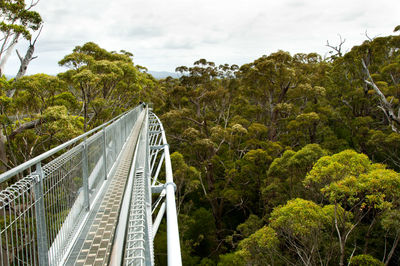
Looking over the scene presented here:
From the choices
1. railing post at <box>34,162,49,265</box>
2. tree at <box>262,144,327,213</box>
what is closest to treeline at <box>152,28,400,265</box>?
tree at <box>262,144,327,213</box>

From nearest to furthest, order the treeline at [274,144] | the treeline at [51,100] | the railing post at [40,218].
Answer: the railing post at [40,218], the treeline at [51,100], the treeline at [274,144]

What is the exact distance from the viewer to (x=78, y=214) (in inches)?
137

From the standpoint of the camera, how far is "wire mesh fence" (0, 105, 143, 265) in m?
1.89

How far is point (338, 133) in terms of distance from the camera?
22922 mm

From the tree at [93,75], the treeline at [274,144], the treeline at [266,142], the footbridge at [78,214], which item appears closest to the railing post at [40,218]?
the footbridge at [78,214]

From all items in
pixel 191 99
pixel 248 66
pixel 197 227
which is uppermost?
pixel 248 66

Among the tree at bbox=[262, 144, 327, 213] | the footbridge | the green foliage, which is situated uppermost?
the footbridge

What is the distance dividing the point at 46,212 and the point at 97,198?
1790mm

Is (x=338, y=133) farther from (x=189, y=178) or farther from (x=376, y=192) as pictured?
(x=376, y=192)

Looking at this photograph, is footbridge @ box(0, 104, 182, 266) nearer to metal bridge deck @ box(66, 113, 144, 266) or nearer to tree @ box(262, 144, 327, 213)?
metal bridge deck @ box(66, 113, 144, 266)

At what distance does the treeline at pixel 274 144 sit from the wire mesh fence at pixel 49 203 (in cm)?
720

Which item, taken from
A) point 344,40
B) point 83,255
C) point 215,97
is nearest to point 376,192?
point 83,255

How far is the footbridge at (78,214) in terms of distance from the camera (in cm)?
186

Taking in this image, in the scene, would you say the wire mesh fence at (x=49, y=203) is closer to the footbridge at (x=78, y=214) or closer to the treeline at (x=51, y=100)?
the footbridge at (x=78, y=214)
